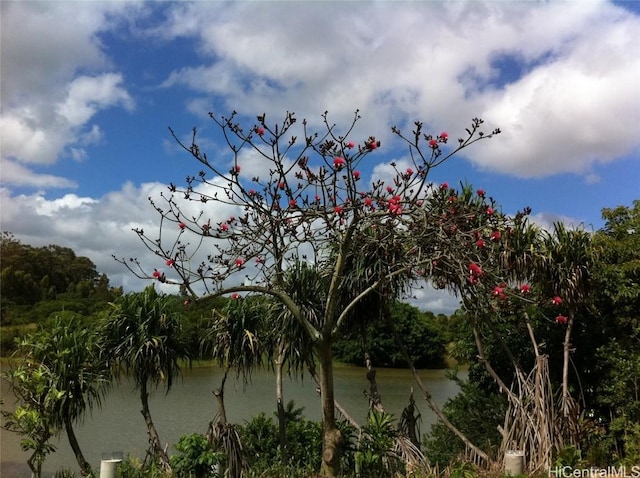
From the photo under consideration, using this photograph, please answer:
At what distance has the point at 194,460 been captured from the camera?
17.9ft

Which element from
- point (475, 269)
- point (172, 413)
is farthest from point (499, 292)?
point (172, 413)

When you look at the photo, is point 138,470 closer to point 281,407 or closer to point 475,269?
point 281,407

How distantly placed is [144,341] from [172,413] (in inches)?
279

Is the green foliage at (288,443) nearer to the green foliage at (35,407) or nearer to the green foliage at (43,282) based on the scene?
the green foliage at (35,407)

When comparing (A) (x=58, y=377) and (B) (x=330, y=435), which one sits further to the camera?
(A) (x=58, y=377)

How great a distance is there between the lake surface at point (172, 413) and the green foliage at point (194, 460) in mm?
1072

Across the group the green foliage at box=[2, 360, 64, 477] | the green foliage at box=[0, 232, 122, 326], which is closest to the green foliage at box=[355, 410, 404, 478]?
the green foliage at box=[2, 360, 64, 477]

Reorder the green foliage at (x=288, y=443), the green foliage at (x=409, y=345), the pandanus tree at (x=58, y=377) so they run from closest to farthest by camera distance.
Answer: the pandanus tree at (x=58, y=377), the green foliage at (x=288, y=443), the green foliage at (x=409, y=345)

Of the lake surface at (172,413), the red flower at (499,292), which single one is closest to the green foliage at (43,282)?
the lake surface at (172,413)

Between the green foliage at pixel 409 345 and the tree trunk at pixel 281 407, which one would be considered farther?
the green foliage at pixel 409 345

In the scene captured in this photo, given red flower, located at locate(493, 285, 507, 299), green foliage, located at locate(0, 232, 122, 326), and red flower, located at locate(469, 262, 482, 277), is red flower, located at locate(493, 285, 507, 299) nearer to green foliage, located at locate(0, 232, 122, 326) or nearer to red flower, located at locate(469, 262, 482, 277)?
red flower, located at locate(469, 262, 482, 277)

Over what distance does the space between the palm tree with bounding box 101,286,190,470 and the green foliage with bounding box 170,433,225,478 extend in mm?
1421

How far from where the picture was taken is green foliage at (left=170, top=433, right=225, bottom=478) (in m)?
5.43

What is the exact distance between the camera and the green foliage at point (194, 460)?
543 centimetres
